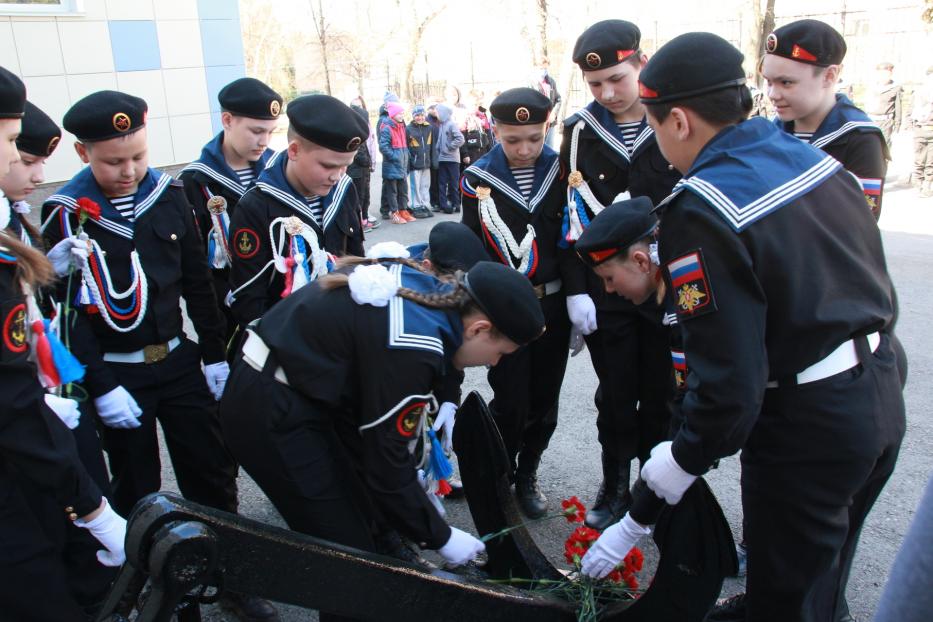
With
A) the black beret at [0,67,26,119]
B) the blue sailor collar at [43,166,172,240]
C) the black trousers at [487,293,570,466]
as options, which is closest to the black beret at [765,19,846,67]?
the black trousers at [487,293,570,466]

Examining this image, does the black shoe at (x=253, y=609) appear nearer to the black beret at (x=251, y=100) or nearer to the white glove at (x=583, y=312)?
the white glove at (x=583, y=312)

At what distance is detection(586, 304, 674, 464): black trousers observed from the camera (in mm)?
3092

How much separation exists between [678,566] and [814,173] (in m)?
1.02

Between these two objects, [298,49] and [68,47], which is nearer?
[68,47]

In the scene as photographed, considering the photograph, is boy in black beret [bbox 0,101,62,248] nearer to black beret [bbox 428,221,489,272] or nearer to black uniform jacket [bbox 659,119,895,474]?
black beret [bbox 428,221,489,272]

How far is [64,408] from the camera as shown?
2148 millimetres

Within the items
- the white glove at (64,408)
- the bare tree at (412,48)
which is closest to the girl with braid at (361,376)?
the white glove at (64,408)

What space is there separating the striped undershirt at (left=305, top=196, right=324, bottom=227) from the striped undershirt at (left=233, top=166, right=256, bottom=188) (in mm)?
700

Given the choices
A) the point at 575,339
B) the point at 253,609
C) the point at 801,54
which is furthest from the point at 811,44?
the point at 253,609

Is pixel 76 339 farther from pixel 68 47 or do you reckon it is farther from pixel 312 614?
pixel 68 47

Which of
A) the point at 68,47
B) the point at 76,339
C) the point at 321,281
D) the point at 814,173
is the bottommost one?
the point at 76,339

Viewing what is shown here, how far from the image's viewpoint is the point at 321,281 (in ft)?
6.64

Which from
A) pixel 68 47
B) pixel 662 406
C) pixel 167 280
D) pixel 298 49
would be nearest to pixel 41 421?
pixel 167 280

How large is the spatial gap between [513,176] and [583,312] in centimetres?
65
